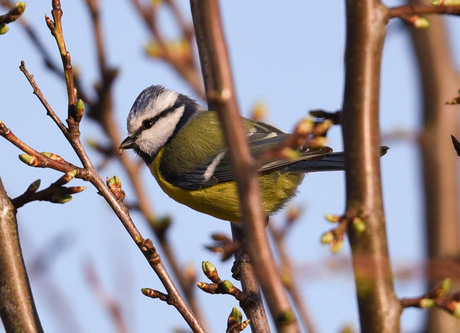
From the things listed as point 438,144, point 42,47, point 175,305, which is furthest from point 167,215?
point 438,144

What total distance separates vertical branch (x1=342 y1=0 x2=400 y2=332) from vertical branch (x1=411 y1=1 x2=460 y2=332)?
240cm

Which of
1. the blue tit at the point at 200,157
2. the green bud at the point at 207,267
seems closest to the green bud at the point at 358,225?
the green bud at the point at 207,267

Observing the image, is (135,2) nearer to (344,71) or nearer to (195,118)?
(195,118)

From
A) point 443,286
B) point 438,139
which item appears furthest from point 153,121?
point 443,286

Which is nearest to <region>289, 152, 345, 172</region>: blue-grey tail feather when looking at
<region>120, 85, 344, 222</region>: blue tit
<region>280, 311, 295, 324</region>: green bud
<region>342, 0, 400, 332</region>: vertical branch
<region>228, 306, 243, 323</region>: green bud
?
<region>120, 85, 344, 222</region>: blue tit

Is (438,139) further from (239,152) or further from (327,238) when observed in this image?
(239,152)

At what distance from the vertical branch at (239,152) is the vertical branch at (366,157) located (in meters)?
0.30

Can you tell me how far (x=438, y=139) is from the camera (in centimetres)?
373

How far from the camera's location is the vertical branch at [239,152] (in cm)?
96

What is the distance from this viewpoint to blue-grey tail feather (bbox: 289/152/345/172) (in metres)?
3.24

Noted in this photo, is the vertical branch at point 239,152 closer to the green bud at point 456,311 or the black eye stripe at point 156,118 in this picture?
the green bud at point 456,311

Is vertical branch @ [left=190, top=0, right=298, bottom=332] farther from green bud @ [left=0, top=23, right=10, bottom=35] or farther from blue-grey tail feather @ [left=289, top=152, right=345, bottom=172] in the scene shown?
blue-grey tail feather @ [left=289, top=152, right=345, bottom=172]

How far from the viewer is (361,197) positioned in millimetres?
1286

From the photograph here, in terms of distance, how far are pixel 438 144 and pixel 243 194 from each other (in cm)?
296
